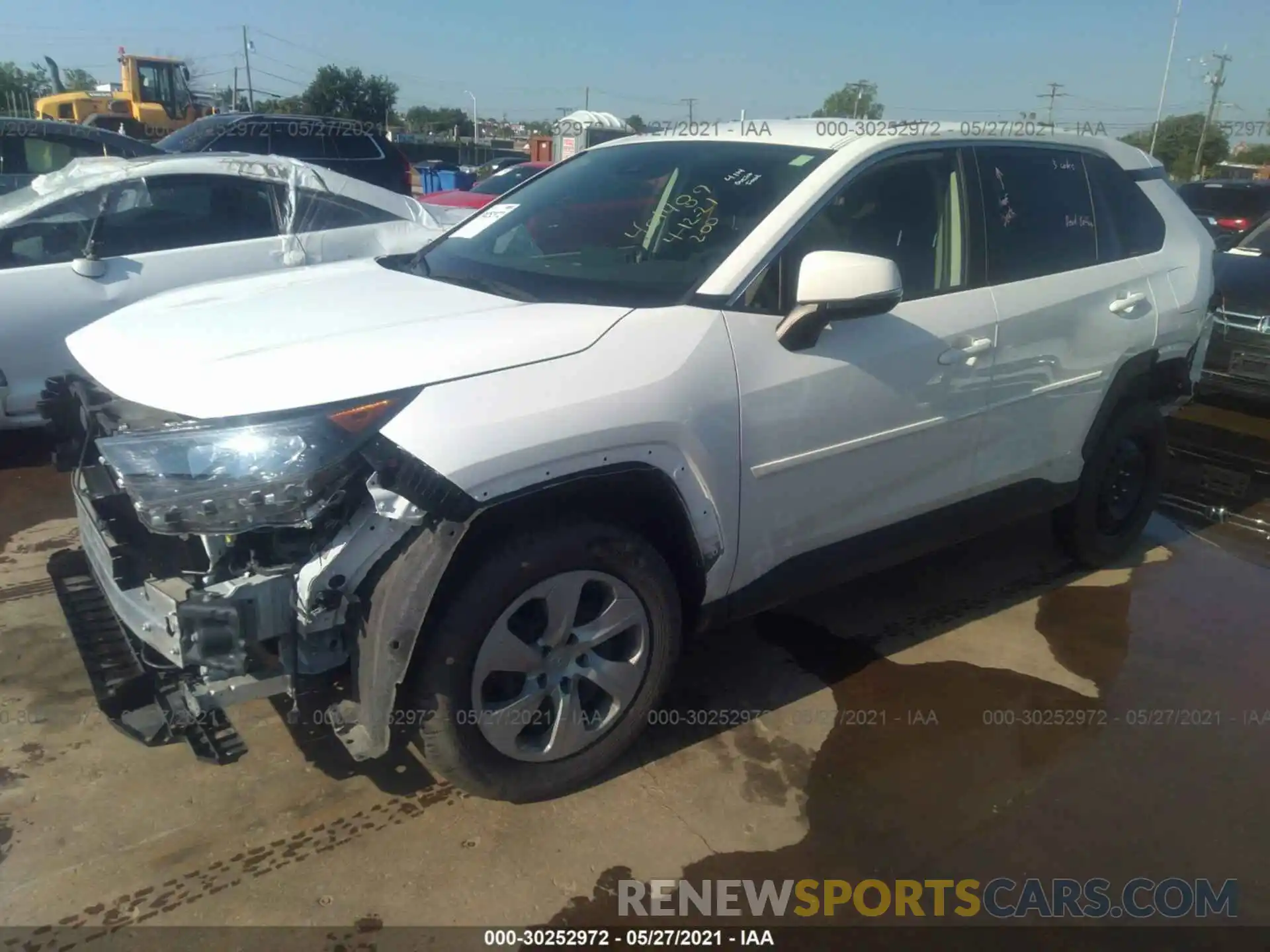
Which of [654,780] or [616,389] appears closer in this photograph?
[616,389]

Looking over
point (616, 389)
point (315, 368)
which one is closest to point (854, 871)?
point (616, 389)

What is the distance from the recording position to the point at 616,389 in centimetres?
254

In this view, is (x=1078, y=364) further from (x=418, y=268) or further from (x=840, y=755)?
(x=418, y=268)

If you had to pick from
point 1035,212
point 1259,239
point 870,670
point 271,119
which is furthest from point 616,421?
point 271,119

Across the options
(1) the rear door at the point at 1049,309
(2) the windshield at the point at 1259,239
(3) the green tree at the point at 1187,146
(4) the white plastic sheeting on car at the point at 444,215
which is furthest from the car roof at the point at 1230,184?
(3) the green tree at the point at 1187,146

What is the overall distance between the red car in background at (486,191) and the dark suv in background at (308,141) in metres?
0.69

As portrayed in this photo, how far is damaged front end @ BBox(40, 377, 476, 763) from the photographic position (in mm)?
2211

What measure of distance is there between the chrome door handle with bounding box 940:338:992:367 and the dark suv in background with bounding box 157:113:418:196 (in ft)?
27.0

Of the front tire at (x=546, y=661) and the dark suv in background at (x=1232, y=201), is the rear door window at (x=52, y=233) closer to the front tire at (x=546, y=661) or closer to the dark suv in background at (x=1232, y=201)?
the front tire at (x=546, y=661)

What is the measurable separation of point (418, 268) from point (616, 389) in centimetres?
131

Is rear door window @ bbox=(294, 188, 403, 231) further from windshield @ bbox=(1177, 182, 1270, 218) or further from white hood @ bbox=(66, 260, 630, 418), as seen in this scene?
windshield @ bbox=(1177, 182, 1270, 218)

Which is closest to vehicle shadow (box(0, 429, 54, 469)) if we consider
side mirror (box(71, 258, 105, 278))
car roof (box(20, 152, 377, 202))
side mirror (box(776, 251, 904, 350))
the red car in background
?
side mirror (box(71, 258, 105, 278))

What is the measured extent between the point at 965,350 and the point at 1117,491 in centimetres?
163

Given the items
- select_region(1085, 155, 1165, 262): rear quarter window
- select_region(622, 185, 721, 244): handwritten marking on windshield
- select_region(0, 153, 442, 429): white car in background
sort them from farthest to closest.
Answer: select_region(0, 153, 442, 429): white car in background, select_region(1085, 155, 1165, 262): rear quarter window, select_region(622, 185, 721, 244): handwritten marking on windshield
